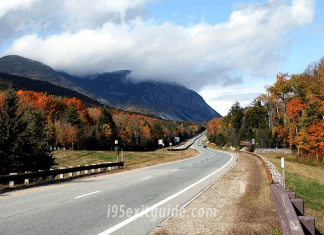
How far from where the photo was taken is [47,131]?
70625mm

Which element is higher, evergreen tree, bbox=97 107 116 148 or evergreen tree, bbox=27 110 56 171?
evergreen tree, bbox=97 107 116 148

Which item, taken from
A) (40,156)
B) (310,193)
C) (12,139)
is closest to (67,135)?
Answer: (40,156)

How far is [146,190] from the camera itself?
514 inches

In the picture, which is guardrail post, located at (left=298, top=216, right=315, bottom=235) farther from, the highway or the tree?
the tree

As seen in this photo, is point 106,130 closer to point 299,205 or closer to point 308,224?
point 299,205

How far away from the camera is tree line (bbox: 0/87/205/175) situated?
102 feet

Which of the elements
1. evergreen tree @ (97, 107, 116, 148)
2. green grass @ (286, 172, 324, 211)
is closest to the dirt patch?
green grass @ (286, 172, 324, 211)

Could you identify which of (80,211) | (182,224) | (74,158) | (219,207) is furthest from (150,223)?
(74,158)

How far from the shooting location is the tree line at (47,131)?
31.1m

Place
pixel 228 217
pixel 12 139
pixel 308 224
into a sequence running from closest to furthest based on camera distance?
pixel 308 224 < pixel 228 217 < pixel 12 139

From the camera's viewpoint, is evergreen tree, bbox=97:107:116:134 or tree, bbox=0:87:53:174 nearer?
tree, bbox=0:87:53:174

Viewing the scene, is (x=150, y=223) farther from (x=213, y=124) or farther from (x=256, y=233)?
(x=213, y=124)

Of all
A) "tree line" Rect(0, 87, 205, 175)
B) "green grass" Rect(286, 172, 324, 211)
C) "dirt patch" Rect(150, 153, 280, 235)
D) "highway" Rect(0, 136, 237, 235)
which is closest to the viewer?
"highway" Rect(0, 136, 237, 235)

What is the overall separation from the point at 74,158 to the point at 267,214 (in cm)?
5837
